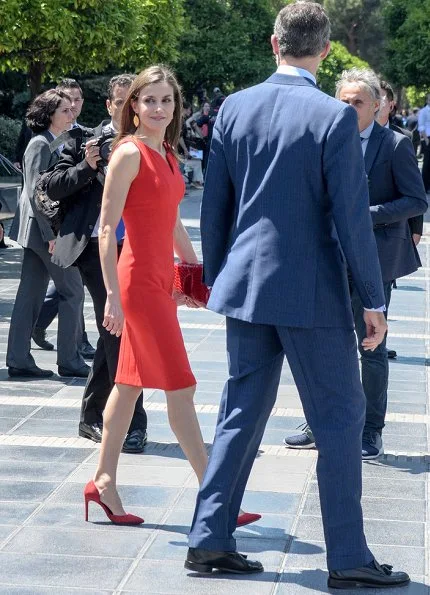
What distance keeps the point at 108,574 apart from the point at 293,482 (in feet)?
4.90

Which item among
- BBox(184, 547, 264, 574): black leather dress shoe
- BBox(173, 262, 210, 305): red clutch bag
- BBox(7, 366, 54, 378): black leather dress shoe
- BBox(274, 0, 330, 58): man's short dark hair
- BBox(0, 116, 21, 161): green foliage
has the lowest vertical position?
BBox(0, 116, 21, 161): green foliage

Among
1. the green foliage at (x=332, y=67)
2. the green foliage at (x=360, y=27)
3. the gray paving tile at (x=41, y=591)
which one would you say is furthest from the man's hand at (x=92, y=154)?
the green foliage at (x=360, y=27)

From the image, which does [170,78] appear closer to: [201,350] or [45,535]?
[45,535]

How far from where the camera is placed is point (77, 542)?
16.5 ft

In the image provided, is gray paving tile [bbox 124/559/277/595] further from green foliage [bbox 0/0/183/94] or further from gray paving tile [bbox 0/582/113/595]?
green foliage [bbox 0/0/183/94]

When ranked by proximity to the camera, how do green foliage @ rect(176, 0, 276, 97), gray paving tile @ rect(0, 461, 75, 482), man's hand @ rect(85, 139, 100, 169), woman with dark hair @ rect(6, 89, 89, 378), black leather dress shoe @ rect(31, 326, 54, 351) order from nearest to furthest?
1. gray paving tile @ rect(0, 461, 75, 482)
2. man's hand @ rect(85, 139, 100, 169)
3. woman with dark hair @ rect(6, 89, 89, 378)
4. black leather dress shoe @ rect(31, 326, 54, 351)
5. green foliage @ rect(176, 0, 276, 97)

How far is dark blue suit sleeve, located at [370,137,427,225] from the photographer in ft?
21.5

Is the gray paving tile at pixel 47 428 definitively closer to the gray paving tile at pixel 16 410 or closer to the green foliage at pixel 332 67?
the gray paving tile at pixel 16 410

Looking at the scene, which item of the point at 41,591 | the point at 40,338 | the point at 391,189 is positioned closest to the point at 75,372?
the point at 40,338

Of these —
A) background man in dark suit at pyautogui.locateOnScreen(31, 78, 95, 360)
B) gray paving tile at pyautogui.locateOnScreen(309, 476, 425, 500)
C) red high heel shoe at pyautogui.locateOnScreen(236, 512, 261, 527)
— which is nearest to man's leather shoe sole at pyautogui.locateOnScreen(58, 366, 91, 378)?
background man in dark suit at pyautogui.locateOnScreen(31, 78, 95, 360)

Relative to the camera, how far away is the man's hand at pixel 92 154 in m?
6.45

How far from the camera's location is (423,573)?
15.5 feet

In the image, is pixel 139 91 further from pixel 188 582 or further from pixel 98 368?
pixel 188 582

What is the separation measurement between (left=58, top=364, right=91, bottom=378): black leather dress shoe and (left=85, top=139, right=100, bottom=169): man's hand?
2.32m
